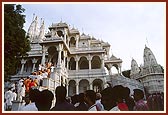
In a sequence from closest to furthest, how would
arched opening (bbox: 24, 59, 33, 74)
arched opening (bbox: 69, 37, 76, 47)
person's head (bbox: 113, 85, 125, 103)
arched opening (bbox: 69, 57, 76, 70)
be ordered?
person's head (bbox: 113, 85, 125, 103) → arched opening (bbox: 69, 57, 76, 70) → arched opening (bbox: 24, 59, 33, 74) → arched opening (bbox: 69, 37, 76, 47)

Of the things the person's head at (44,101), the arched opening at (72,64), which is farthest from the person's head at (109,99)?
the arched opening at (72,64)

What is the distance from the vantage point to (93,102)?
4.95 m

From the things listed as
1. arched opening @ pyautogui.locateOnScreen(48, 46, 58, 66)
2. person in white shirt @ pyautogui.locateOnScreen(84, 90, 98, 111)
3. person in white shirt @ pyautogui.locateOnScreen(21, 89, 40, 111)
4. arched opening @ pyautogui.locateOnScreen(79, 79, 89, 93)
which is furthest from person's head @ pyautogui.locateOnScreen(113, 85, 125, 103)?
arched opening @ pyautogui.locateOnScreen(79, 79, 89, 93)

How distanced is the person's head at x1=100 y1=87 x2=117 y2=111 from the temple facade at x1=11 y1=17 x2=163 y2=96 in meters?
13.3

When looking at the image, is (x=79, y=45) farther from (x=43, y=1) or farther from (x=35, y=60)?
(x=43, y=1)

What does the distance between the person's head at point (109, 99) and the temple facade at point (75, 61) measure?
13.3 metres

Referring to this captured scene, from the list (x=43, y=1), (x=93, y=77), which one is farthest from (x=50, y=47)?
(x=43, y=1)

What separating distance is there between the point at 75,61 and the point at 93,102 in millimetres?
17590

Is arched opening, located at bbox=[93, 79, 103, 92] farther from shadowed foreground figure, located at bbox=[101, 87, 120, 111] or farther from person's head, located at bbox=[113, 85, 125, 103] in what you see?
shadowed foreground figure, located at bbox=[101, 87, 120, 111]

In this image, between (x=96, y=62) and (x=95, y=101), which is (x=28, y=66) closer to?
(x=96, y=62)

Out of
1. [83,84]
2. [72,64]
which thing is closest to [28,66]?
[72,64]

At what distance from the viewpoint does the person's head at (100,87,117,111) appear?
176 inches

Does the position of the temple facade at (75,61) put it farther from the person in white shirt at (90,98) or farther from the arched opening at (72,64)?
the person in white shirt at (90,98)

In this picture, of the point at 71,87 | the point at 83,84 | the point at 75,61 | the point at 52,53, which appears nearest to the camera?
the point at 52,53
